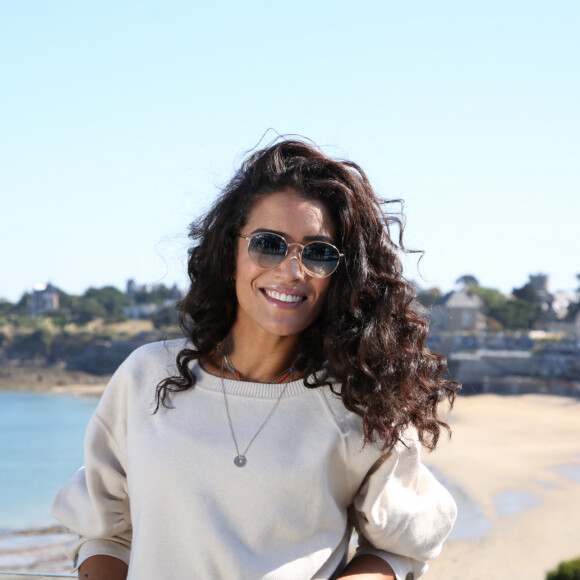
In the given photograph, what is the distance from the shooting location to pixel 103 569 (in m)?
1.31

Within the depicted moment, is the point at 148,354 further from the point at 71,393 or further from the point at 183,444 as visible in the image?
the point at 71,393

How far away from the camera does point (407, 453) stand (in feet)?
4.10

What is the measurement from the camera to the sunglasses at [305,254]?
4.16 feet

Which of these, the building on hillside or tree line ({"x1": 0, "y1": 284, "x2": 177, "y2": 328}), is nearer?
the building on hillside

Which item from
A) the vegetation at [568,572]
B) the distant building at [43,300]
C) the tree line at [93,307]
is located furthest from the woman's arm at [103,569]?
the distant building at [43,300]

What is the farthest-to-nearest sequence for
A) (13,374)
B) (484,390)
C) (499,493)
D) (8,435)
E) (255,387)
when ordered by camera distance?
1. (13,374)
2. (484,390)
3. (8,435)
4. (499,493)
5. (255,387)

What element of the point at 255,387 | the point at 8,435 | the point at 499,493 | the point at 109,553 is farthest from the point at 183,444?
the point at 8,435

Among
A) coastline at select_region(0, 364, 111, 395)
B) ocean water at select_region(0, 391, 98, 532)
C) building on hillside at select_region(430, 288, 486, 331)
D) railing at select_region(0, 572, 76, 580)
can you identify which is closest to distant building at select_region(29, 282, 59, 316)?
coastline at select_region(0, 364, 111, 395)

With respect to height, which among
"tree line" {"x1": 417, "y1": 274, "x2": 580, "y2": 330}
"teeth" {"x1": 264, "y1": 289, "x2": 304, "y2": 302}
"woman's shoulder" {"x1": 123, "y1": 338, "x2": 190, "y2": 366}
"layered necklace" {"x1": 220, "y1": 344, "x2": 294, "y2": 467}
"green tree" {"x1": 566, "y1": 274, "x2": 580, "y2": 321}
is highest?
"teeth" {"x1": 264, "y1": 289, "x2": 304, "y2": 302}

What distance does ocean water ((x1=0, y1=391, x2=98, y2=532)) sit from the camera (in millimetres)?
17250

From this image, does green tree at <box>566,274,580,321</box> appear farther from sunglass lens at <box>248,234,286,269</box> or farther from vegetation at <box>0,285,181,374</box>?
sunglass lens at <box>248,234,286,269</box>

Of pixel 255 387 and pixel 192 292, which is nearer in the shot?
pixel 255 387

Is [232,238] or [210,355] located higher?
[232,238]

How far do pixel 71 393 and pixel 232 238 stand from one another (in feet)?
119
